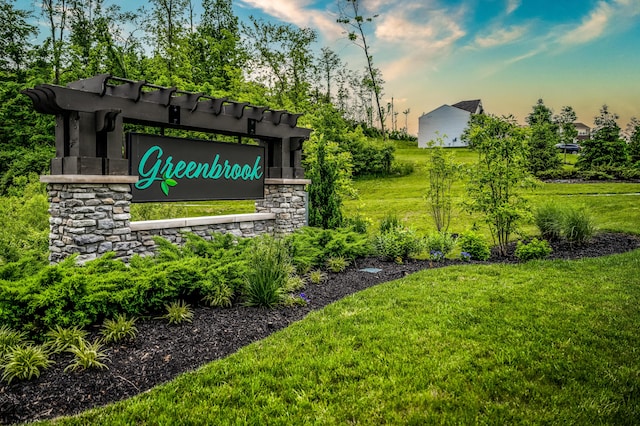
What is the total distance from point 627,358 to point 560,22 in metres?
10.3

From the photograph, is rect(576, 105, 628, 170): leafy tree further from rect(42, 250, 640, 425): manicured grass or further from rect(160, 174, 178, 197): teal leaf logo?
rect(160, 174, 178, 197): teal leaf logo

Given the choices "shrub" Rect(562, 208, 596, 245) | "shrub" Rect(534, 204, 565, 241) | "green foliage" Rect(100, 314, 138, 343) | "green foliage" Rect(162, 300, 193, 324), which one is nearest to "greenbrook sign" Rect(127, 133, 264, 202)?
"green foliage" Rect(162, 300, 193, 324)

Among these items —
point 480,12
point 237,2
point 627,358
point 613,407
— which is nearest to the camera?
point 613,407

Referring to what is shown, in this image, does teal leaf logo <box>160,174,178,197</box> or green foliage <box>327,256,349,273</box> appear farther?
green foliage <box>327,256,349,273</box>

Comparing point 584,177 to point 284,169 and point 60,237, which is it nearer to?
point 284,169

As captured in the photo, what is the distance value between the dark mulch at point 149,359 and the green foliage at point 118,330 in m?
0.09

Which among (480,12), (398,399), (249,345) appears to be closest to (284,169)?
(249,345)

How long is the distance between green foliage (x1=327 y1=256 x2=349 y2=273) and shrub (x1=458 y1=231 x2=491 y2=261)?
2.81 meters

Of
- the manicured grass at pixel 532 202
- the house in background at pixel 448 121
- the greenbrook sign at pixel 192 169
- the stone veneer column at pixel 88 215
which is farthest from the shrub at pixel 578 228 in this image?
the house in background at pixel 448 121

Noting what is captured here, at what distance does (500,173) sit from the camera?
895 centimetres

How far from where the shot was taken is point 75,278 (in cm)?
411

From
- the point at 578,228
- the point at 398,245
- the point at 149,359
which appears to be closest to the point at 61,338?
the point at 149,359

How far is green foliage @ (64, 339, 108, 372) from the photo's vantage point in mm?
3486

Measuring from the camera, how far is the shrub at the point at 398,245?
28.1ft
